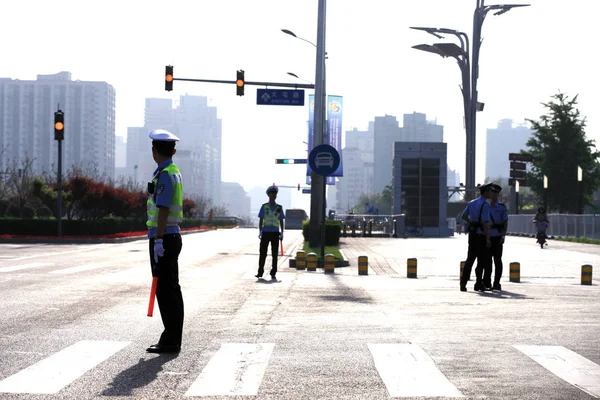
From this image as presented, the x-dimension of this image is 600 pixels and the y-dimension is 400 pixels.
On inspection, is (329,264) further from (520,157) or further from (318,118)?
(520,157)

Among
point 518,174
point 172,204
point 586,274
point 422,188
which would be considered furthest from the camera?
point 518,174

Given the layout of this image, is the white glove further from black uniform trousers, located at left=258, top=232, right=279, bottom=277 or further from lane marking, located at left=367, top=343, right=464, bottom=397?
black uniform trousers, located at left=258, top=232, right=279, bottom=277

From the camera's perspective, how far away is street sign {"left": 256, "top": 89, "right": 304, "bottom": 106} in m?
33.3

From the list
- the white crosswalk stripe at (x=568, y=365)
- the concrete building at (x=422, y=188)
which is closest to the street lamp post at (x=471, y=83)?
the concrete building at (x=422, y=188)

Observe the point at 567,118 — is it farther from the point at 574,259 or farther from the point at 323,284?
→ the point at 323,284

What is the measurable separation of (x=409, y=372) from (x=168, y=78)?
955 inches

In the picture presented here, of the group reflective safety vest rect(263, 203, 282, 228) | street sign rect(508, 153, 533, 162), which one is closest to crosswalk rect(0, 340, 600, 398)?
reflective safety vest rect(263, 203, 282, 228)

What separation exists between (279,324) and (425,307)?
297cm

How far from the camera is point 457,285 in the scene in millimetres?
17297

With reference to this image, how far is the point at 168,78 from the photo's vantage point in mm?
30219

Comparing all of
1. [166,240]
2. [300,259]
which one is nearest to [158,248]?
[166,240]

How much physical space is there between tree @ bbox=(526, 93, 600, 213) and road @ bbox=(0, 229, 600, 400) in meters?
59.0

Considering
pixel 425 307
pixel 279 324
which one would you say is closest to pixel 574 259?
pixel 425 307

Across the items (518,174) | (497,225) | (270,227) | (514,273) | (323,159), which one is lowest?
(514,273)
